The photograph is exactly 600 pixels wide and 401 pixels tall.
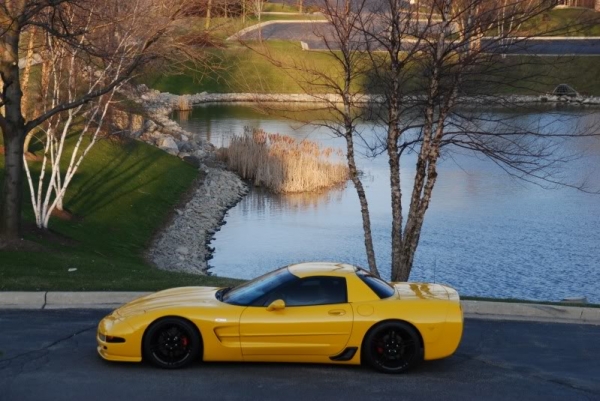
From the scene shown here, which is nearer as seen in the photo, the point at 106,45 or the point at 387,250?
the point at 106,45

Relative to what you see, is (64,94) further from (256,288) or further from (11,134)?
(256,288)

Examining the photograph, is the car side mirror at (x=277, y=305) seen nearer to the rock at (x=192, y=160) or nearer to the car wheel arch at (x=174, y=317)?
the car wheel arch at (x=174, y=317)

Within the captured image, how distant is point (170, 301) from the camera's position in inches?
359

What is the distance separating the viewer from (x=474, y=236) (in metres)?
27.0

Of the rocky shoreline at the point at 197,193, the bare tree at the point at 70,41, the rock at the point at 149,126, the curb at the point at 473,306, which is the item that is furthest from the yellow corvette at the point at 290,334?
the rock at the point at 149,126

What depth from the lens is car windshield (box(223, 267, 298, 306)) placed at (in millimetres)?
9016

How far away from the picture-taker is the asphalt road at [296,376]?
7.97m

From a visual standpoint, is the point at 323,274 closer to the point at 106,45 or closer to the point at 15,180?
the point at 15,180

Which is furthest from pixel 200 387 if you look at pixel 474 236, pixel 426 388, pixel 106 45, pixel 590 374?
pixel 474 236

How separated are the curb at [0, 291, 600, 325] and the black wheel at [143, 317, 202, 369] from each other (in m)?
3.39

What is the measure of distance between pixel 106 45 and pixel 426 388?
1507 centimetres

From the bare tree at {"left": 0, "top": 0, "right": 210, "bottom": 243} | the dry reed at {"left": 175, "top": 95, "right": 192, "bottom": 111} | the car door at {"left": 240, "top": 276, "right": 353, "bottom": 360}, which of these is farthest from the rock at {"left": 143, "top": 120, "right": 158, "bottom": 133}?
the car door at {"left": 240, "top": 276, "right": 353, "bottom": 360}

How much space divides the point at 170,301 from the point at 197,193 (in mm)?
25312

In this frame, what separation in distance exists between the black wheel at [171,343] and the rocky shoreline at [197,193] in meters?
7.63
